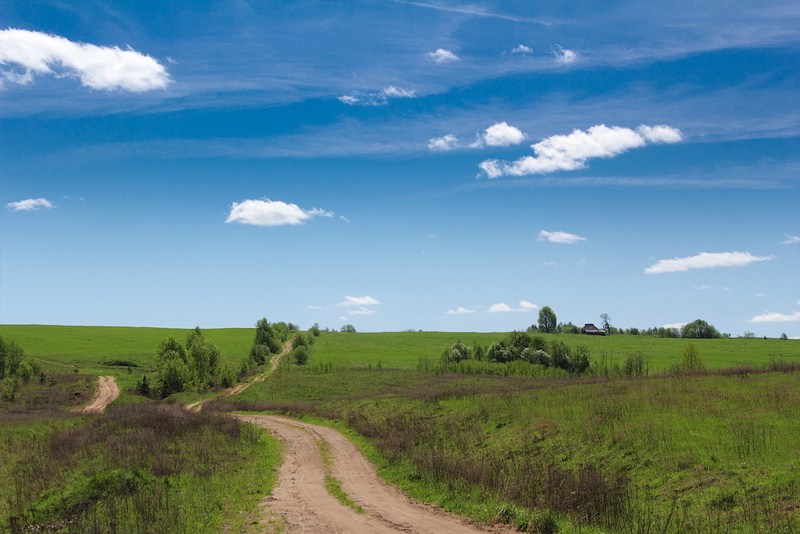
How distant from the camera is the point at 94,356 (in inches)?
4250

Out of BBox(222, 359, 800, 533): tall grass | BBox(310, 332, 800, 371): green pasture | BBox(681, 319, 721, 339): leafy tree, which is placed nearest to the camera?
BBox(222, 359, 800, 533): tall grass

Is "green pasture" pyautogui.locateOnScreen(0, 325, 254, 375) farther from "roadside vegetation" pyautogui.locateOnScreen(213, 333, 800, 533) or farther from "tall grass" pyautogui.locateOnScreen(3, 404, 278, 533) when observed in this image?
"roadside vegetation" pyautogui.locateOnScreen(213, 333, 800, 533)

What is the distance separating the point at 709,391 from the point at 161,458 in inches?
1009

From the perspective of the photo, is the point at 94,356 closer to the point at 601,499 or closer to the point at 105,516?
the point at 105,516

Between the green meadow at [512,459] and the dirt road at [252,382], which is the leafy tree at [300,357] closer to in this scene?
the dirt road at [252,382]

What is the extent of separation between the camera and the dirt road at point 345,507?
1281 cm

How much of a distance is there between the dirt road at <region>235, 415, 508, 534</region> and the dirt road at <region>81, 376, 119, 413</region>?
44.2m

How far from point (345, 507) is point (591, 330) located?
642ft

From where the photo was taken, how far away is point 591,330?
193875 millimetres

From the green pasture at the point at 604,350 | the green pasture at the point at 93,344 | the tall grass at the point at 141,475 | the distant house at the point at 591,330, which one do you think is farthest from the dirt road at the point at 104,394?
the distant house at the point at 591,330

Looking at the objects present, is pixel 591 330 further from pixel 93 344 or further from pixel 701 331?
pixel 93 344

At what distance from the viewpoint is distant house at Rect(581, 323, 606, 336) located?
7569 inches

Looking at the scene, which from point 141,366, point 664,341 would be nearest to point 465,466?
point 141,366

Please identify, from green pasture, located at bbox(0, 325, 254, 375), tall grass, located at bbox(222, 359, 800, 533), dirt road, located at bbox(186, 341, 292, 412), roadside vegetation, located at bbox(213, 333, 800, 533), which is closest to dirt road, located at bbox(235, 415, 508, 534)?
roadside vegetation, located at bbox(213, 333, 800, 533)
